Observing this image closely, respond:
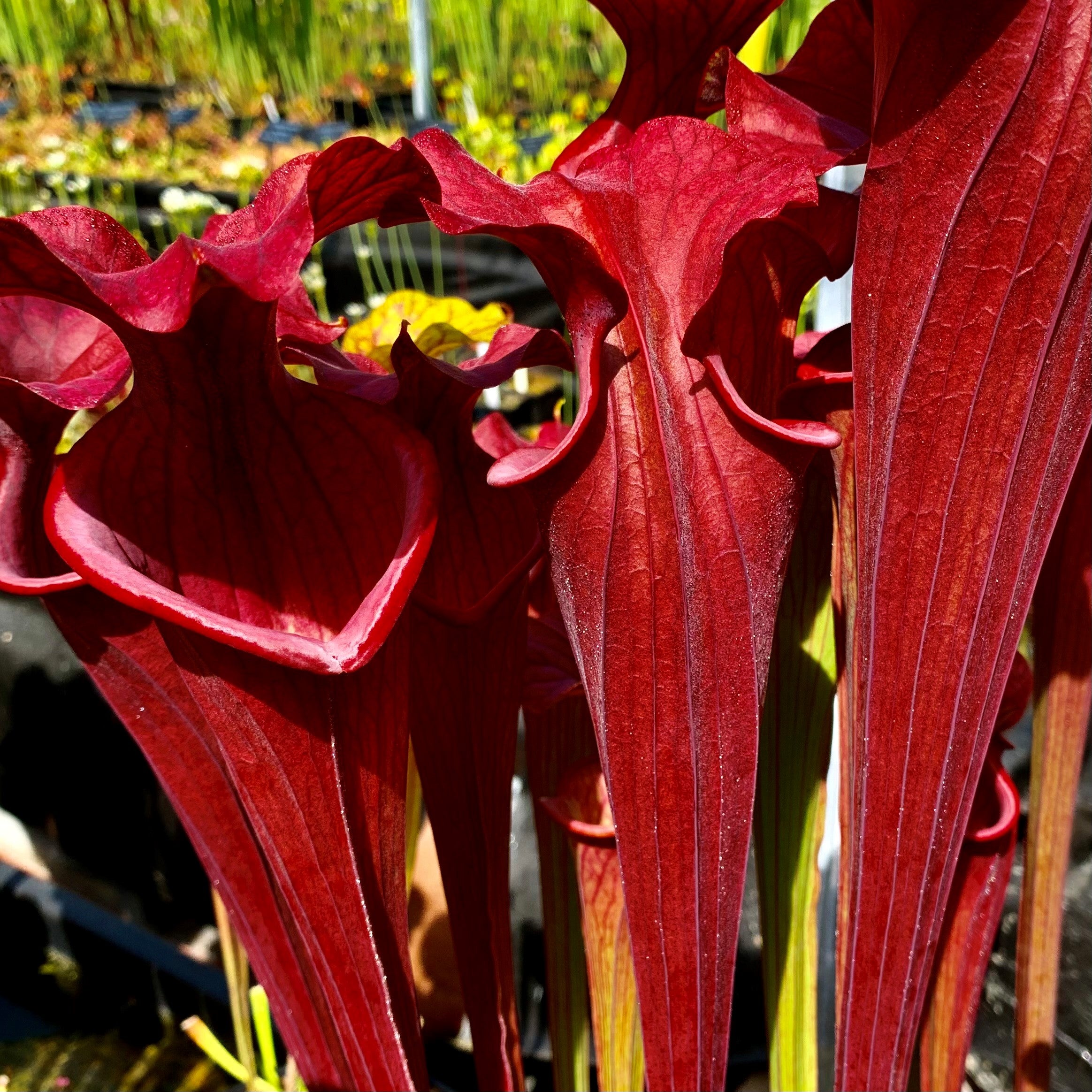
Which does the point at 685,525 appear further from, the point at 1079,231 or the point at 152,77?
the point at 152,77

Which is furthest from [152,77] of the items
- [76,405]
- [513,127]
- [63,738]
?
[76,405]

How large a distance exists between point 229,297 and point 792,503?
0.62 ft

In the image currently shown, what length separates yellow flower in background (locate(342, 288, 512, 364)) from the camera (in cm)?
83

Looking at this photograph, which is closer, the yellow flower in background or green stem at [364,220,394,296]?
the yellow flower in background

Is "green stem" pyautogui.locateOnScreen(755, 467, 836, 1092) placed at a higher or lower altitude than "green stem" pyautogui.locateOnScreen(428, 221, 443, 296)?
higher

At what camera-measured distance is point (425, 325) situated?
990mm

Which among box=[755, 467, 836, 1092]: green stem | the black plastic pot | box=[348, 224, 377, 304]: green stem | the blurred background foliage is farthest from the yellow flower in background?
the black plastic pot

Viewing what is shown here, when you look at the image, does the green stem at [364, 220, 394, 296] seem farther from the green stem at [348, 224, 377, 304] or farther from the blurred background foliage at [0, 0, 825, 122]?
the blurred background foliage at [0, 0, 825, 122]

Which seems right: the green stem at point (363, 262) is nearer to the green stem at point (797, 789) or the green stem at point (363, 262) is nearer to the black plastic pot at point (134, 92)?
the green stem at point (797, 789)

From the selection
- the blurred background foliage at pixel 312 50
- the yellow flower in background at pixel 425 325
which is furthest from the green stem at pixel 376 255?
the yellow flower in background at pixel 425 325

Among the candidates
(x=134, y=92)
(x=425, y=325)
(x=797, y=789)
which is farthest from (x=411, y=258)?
(x=134, y=92)

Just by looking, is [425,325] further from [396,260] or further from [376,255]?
[376,255]

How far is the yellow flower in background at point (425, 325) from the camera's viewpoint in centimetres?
83

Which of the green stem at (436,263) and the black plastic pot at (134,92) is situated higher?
the black plastic pot at (134,92)
